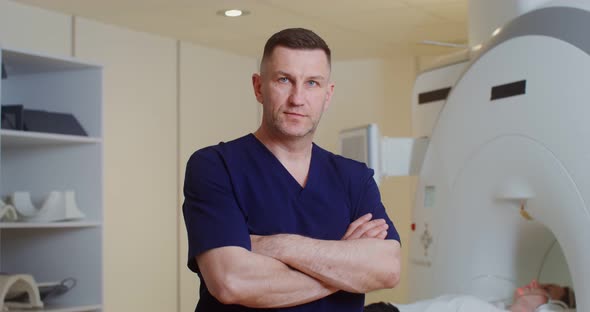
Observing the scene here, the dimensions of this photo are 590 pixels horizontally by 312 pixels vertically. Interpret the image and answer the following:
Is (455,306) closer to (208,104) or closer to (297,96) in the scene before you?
(297,96)

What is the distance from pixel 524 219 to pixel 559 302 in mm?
329

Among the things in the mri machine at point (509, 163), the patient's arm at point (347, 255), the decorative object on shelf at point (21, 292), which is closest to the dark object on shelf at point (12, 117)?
the decorative object on shelf at point (21, 292)

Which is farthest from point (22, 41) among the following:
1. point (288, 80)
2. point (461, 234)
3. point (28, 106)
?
point (288, 80)

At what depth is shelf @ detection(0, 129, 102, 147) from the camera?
322 centimetres

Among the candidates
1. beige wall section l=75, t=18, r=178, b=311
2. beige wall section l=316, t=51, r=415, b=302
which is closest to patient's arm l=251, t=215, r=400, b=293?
beige wall section l=75, t=18, r=178, b=311

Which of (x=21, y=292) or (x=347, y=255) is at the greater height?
(x=347, y=255)

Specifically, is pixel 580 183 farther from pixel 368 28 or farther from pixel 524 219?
pixel 368 28

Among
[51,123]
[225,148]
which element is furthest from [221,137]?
[225,148]

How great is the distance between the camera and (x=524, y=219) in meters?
3.25

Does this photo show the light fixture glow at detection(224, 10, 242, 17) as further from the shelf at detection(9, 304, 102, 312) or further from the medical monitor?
the shelf at detection(9, 304, 102, 312)

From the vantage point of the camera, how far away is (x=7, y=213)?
130 inches

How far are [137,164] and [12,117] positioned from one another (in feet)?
5.77

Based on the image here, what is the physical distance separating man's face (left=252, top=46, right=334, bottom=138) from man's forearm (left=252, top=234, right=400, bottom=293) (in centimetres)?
19

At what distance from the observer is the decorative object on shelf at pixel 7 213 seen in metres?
3.29
